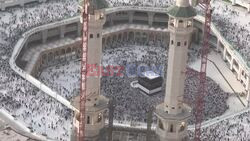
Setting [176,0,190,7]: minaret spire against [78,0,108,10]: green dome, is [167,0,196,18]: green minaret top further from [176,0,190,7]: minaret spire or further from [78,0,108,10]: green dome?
[78,0,108,10]: green dome

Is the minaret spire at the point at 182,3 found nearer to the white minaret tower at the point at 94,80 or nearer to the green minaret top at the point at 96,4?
the green minaret top at the point at 96,4

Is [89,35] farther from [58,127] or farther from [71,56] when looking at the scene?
[71,56]

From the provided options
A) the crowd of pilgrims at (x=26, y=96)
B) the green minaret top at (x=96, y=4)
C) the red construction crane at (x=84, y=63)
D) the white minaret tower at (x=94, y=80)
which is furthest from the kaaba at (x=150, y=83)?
the green minaret top at (x=96, y=4)

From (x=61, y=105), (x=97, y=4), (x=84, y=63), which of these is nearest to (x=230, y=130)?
(x=61, y=105)

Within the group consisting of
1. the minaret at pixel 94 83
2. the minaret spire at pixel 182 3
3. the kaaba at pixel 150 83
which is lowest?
the kaaba at pixel 150 83

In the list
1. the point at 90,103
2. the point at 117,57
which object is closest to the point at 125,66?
the point at 117,57

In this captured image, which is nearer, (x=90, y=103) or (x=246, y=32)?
(x=90, y=103)

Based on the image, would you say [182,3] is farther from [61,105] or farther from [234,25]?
[234,25]
